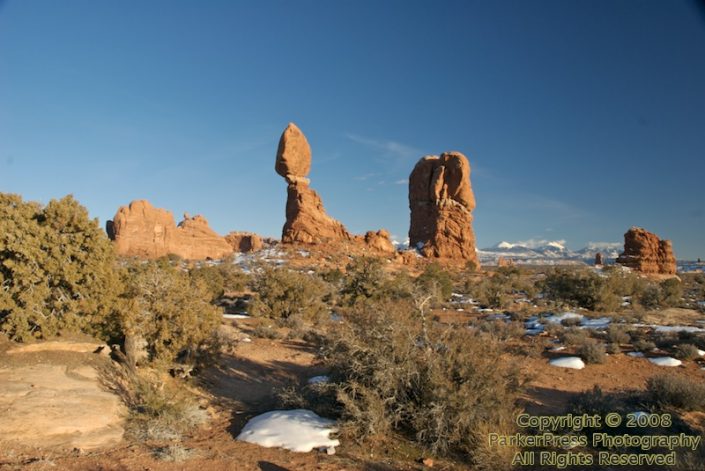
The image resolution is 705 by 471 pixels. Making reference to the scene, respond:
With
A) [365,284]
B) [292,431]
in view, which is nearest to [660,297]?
[365,284]

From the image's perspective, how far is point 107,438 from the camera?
235 inches

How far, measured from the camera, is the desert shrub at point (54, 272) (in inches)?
297

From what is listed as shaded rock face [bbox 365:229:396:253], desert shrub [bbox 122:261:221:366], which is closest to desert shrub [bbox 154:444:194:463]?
desert shrub [bbox 122:261:221:366]

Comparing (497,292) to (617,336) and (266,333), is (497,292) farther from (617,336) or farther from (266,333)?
(266,333)

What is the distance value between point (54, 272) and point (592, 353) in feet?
42.0

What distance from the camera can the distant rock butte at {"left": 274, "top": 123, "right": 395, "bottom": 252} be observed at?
50469 millimetres

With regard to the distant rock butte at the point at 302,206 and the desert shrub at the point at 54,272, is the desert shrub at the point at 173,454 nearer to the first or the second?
the desert shrub at the point at 54,272

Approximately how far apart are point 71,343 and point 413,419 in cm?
647

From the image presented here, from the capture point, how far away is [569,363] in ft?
37.0

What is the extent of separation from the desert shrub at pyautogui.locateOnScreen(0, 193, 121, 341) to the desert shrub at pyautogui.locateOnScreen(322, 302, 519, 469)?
4.72m

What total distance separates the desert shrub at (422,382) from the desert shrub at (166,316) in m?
3.18

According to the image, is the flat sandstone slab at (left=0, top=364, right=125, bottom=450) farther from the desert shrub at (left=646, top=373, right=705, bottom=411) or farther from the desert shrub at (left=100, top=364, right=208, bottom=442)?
the desert shrub at (left=646, top=373, right=705, bottom=411)

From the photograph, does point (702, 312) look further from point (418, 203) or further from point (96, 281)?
point (418, 203)

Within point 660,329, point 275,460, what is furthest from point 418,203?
point 275,460
